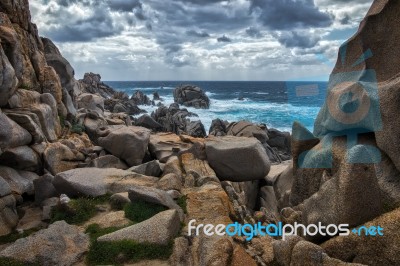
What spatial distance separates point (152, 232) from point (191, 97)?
100610 mm

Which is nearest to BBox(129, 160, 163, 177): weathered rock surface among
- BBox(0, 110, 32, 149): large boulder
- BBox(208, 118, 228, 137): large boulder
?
BBox(0, 110, 32, 149): large boulder

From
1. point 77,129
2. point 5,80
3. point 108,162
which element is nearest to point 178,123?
point 77,129

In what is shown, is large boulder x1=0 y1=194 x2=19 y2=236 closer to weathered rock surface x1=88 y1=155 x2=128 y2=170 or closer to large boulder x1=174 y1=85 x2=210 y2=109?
weathered rock surface x1=88 y1=155 x2=128 y2=170

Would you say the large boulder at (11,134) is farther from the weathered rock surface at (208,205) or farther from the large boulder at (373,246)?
the large boulder at (373,246)

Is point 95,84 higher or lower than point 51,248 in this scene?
higher

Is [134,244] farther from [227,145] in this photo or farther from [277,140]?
[277,140]

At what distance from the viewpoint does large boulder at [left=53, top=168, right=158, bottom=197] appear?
61.7 ft

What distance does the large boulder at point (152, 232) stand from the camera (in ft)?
44.9

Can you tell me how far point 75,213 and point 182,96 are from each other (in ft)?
325

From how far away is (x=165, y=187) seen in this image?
1967 centimetres

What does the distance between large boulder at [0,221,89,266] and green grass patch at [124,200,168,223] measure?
2248mm

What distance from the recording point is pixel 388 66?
16.2 meters

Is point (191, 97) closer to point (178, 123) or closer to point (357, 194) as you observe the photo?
point (178, 123)

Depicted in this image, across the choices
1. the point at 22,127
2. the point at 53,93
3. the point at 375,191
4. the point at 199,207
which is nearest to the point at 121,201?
the point at 199,207
